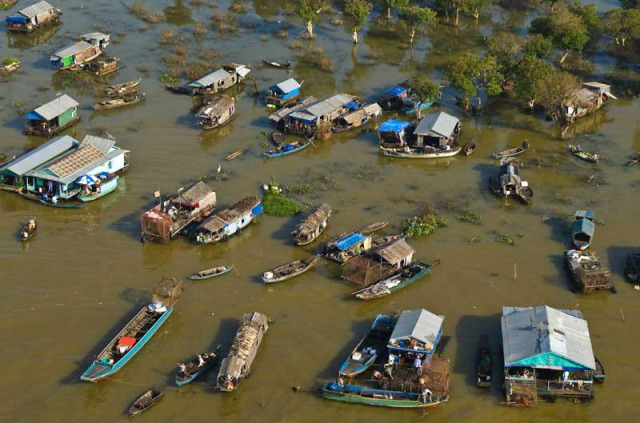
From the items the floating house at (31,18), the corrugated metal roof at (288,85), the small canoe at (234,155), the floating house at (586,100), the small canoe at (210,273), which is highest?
the floating house at (586,100)

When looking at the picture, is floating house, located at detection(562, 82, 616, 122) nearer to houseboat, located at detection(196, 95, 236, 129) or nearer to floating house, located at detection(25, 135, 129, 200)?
houseboat, located at detection(196, 95, 236, 129)

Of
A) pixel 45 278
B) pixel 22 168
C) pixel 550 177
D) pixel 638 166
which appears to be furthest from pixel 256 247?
pixel 638 166

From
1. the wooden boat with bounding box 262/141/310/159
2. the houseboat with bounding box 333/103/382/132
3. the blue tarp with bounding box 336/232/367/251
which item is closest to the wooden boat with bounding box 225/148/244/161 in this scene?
the wooden boat with bounding box 262/141/310/159

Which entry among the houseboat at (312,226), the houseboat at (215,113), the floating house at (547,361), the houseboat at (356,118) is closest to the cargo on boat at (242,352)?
the houseboat at (312,226)

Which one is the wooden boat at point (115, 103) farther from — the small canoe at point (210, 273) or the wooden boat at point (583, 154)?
the wooden boat at point (583, 154)

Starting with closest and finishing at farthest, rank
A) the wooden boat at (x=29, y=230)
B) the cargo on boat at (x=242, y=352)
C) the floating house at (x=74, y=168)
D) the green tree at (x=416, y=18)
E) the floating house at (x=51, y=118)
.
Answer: the cargo on boat at (x=242, y=352) → the wooden boat at (x=29, y=230) → the floating house at (x=74, y=168) → the floating house at (x=51, y=118) → the green tree at (x=416, y=18)

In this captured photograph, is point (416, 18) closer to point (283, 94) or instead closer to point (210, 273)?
point (283, 94)
